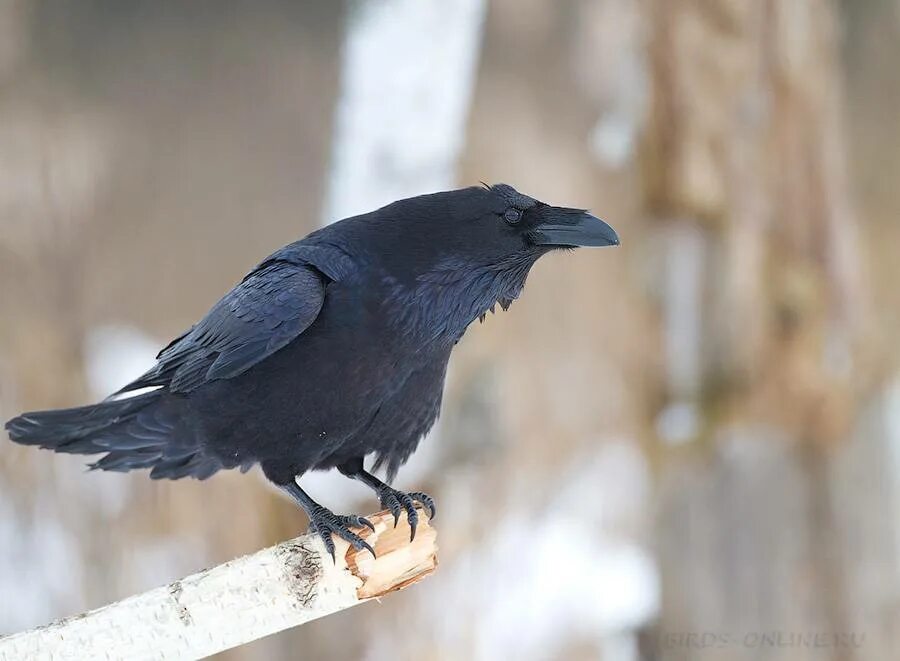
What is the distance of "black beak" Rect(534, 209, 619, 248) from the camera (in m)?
1.68

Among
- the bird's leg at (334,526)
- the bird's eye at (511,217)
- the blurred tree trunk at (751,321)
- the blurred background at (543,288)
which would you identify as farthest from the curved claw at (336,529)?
the blurred tree trunk at (751,321)

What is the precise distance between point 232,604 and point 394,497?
43cm

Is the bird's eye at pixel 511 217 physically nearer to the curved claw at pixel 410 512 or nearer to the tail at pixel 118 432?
the curved claw at pixel 410 512

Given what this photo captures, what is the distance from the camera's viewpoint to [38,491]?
9.29 ft

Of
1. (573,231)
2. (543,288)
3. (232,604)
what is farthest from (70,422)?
(543,288)

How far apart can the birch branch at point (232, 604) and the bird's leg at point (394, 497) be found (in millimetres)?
87

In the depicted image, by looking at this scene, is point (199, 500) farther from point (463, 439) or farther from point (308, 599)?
point (308, 599)

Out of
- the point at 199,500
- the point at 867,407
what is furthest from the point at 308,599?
the point at 867,407

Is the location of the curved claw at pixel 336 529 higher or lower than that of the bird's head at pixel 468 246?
lower

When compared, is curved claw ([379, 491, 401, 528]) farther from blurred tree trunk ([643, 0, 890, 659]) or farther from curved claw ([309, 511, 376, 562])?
blurred tree trunk ([643, 0, 890, 659])

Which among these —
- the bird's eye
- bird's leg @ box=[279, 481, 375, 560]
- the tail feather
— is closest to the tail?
the tail feather

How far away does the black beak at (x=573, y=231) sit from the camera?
1.68m

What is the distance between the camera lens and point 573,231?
67.0 inches

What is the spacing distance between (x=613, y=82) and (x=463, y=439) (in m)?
1.38
